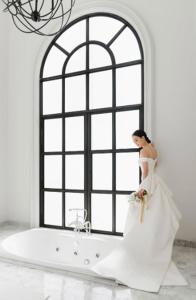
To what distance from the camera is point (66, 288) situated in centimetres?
216

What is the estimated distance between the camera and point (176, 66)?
3219mm

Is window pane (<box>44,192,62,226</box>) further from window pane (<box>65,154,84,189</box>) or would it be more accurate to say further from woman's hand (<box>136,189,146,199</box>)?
woman's hand (<box>136,189,146,199</box>)

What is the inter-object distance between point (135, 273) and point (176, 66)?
2.32 m

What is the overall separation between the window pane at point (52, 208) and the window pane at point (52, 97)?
1.27 metres

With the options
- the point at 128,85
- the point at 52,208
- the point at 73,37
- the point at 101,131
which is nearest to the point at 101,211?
the point at 52,208

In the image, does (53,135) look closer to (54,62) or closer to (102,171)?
(102,171)

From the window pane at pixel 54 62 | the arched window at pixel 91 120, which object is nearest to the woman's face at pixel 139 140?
the arched window at pixel 91 120

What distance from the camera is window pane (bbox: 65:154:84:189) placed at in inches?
154

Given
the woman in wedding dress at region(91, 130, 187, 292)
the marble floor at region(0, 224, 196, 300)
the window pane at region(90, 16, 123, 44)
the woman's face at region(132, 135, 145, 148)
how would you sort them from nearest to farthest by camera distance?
the marble floor at region(0, 224, 196, 300) < the woman in wedding dress at region(91, 130, 187, 292) < the woman's face at region(132, 135, 145, 148) < the window pane at region(90, 16, 123, 44)

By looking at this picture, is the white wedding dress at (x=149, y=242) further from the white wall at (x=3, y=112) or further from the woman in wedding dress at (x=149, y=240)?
the white wall at (x=3, y=112)

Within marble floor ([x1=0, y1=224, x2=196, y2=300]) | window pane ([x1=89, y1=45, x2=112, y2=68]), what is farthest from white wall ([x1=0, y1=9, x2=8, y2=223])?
marble floor ([x1=0, y1=224, x2=196, y2=300])

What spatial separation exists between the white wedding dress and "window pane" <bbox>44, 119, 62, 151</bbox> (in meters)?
1.59

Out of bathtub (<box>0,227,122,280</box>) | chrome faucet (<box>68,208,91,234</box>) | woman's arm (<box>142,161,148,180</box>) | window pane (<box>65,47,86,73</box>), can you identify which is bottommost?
bathtub (<box>0,227,122,280</box>)

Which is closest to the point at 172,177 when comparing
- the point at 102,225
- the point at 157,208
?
the point at 157,208
